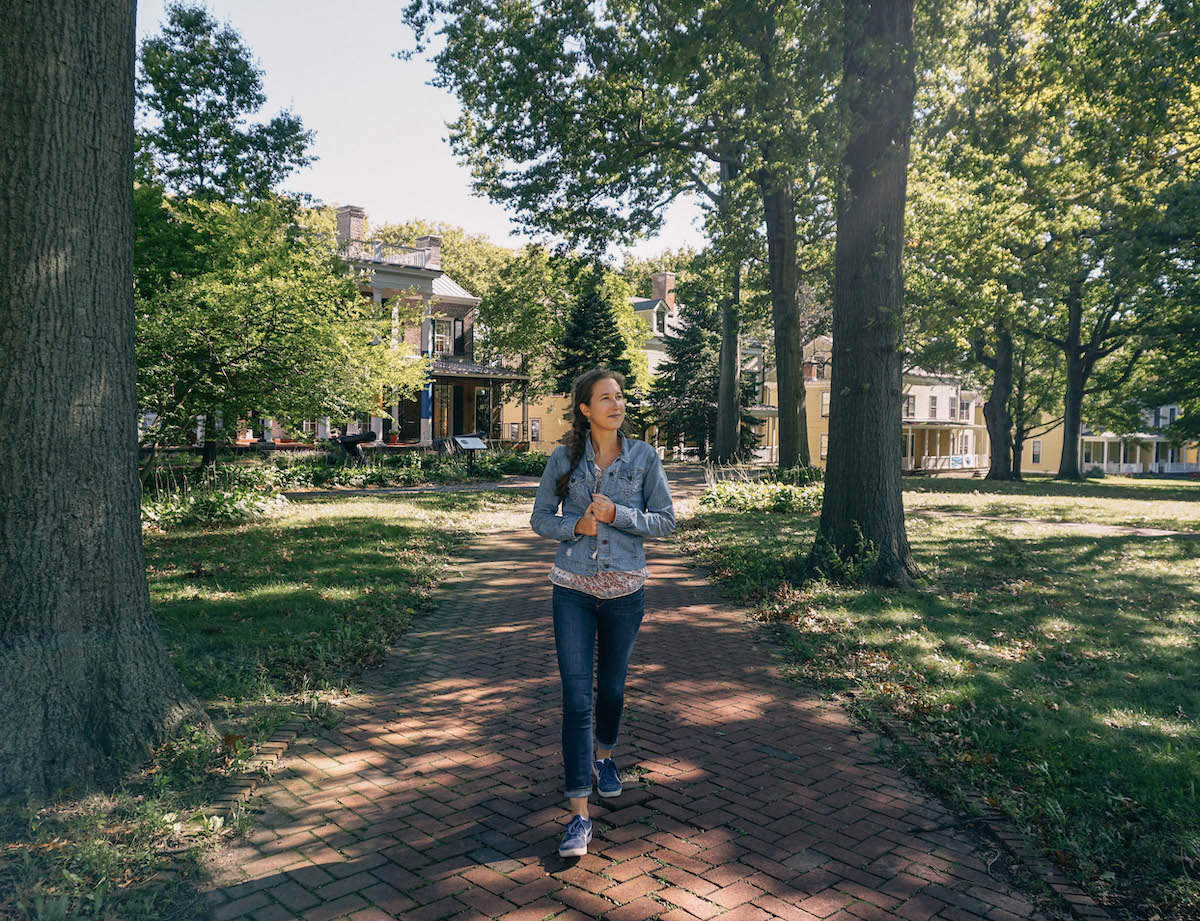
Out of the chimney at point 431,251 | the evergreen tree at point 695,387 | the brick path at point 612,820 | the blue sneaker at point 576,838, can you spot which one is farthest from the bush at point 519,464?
the blue sneaker at point 576,838

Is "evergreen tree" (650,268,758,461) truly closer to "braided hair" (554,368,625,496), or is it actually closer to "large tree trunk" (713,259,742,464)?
"large tree trunk" (713,259,742,464)

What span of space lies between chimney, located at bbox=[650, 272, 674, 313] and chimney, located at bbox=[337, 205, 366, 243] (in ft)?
67.8

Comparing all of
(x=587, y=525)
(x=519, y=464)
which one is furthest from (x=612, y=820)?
(x=519, y=464)

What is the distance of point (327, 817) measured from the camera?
3777mm

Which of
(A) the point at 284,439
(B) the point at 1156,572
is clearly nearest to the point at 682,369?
(A) the point at 284,439

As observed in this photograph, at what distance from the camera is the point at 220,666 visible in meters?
5.73

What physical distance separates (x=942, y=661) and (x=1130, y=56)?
932cm

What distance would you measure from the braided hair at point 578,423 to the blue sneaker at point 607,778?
51.5 inches

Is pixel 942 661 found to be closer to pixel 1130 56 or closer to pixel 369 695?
pixel 369 695

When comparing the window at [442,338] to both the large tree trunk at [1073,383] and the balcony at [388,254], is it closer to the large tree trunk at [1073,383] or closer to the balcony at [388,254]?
the balcony at [388,254]

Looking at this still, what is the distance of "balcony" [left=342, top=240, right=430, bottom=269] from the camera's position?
1351 inches

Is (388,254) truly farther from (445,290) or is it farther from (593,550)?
(593,550)

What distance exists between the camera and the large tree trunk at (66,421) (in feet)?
12.6

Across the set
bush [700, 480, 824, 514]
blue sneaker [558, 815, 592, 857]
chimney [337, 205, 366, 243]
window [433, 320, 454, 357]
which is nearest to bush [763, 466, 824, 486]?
bush [700, 480, 824, 514]
